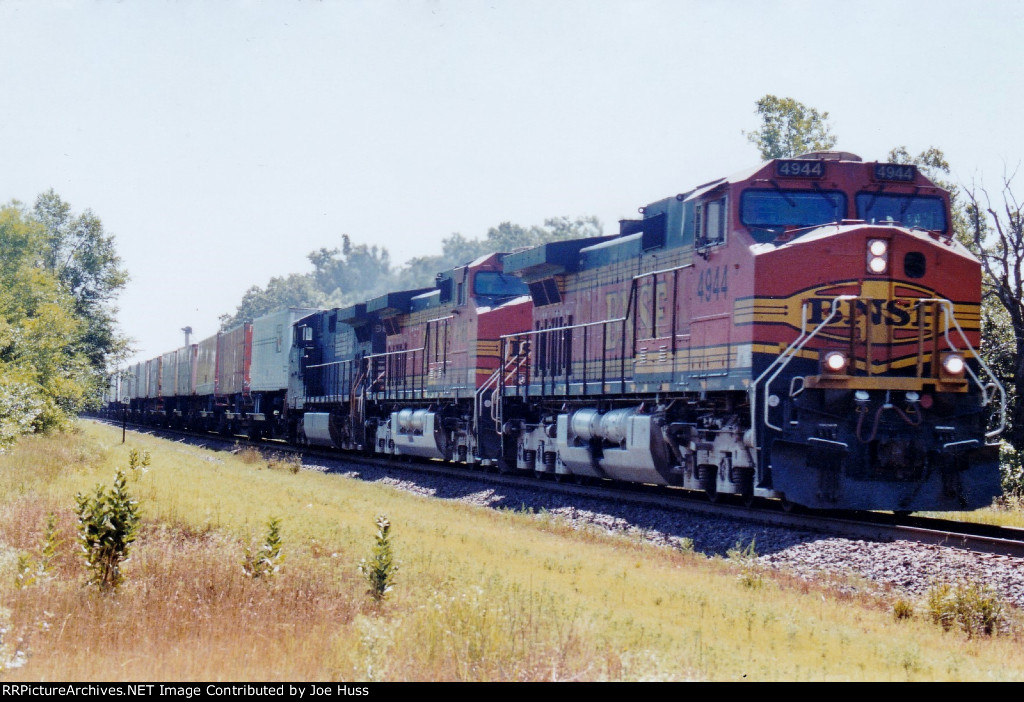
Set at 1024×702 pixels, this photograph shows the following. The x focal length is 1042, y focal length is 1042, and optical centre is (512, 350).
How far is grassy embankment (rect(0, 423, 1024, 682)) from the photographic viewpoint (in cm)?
619

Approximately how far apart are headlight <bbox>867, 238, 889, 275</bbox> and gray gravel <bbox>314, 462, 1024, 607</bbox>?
2.99 m

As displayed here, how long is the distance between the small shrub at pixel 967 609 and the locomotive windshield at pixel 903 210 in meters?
5.29

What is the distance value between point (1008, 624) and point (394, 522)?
715 cm

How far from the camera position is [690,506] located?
1318cm

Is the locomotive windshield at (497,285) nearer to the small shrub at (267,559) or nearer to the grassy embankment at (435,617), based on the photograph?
the grassy embankment at (435,617)

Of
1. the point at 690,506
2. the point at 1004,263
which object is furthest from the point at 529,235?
the point at 690,506

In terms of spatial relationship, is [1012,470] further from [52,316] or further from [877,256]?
[52,316]

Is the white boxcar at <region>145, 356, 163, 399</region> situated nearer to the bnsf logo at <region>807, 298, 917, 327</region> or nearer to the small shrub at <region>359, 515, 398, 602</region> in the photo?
the bnsf logo at <region>807, 298, 917, 327</region>

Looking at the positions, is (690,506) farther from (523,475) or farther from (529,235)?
(529,235)

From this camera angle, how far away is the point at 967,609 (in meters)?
7.96

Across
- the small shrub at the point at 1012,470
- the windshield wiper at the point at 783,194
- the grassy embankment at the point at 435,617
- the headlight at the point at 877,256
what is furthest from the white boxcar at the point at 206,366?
the headlight at the point at 877,256

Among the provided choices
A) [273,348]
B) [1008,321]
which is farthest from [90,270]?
[1008,321]

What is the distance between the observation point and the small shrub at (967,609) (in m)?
7.85

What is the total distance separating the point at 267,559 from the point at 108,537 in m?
1.30
